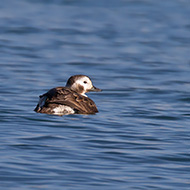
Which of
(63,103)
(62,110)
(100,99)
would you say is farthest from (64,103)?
(100,99)

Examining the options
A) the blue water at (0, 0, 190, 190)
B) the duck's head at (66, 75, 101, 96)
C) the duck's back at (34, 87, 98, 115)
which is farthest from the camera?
the duck's head at (66, 75, 101, 96)

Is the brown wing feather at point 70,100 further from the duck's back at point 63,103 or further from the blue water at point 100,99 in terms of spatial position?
the blue water at point 100,99

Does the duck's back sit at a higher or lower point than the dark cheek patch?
lower

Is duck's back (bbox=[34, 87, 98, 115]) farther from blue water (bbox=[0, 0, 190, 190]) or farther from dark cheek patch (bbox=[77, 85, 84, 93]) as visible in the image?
dark cheek patch (bbox=[77, 85, 84, 93])

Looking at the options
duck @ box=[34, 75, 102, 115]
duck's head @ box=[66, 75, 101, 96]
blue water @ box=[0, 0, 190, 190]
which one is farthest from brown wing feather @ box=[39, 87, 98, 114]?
duck's head @ box=[66, 75, 101, 96]

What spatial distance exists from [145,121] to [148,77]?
5.02 m

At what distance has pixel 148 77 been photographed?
620 inches

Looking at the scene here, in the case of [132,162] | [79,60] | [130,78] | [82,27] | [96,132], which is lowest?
[132,162]

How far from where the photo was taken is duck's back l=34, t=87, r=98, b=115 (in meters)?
10.8

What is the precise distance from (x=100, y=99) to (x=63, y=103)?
228 cm

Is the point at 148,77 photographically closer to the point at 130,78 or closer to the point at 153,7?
the point at 130,78

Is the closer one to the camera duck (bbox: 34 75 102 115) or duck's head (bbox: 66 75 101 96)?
duck (bbox: 34 75 102 115)

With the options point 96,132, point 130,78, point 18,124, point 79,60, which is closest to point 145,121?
point 96,132

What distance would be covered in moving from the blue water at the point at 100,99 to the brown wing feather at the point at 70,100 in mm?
153
